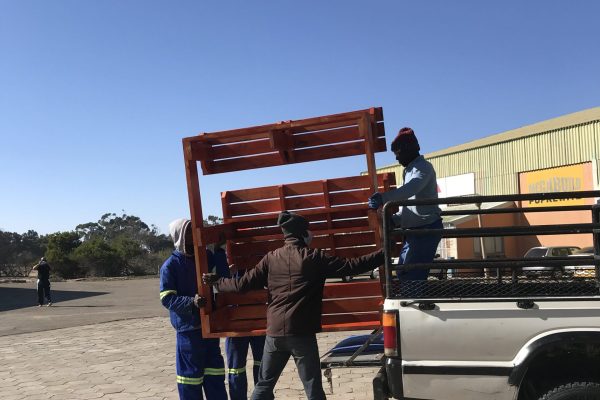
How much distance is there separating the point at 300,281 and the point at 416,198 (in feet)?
3.83

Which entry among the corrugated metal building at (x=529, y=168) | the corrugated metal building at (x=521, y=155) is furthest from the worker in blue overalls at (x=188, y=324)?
the corrugated metal building at (x=521, y=155)

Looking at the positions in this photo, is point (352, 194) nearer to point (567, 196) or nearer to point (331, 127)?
point (331, 127)

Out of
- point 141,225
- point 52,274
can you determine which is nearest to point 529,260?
point 52,274

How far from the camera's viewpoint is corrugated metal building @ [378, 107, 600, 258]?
27875 mm

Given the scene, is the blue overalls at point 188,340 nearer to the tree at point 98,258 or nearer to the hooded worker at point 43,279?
the hooded worker at point 43,279

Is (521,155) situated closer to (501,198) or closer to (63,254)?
(501,198)

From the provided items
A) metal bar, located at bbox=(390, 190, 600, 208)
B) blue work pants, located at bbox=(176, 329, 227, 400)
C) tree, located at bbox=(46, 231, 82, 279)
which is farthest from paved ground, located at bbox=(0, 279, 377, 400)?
tree, located at bbox=(46, 231, 82, 279)

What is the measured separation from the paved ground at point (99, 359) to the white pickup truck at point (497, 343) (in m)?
2.86

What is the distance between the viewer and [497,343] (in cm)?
329

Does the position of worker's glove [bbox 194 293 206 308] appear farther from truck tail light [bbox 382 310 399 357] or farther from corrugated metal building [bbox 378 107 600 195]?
corrugated metal building [bbox 378 107 600 195]

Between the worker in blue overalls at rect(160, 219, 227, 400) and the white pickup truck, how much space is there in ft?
5.61

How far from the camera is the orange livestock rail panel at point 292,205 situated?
4.36 meters

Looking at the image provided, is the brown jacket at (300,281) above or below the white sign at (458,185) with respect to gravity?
below

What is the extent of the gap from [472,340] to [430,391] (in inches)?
15.9
